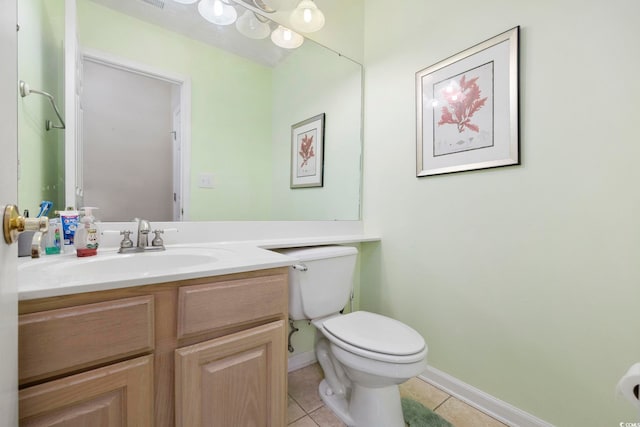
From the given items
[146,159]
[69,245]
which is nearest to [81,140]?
[146,159]

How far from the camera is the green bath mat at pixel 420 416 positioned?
1.19 metres

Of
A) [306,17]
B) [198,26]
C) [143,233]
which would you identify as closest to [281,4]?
[306,17]

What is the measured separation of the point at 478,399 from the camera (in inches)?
50.9

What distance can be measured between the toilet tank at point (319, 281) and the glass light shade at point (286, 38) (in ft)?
3.99

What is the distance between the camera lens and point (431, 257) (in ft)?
4.88

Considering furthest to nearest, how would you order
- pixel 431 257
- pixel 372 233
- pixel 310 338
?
1. pixel 372 233
2. pixel 310 338
3. pixel 431 257

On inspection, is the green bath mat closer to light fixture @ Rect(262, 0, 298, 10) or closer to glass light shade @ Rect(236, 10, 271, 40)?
glass light shade @ Rect(236, 10, 271, 40)

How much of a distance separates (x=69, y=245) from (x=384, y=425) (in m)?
1.40

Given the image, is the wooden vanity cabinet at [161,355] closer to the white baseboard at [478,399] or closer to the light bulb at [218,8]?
the white baseboard at [478,399]

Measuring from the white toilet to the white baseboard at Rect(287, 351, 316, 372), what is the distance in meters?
0.25

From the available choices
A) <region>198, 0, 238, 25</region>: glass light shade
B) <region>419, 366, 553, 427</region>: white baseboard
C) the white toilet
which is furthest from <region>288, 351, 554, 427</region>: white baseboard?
<region>198, 0, 238, 25</region>: glass light shade

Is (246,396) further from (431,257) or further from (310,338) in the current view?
(431,257)

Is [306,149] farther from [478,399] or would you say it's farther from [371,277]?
[478,399]

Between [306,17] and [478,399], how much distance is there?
226 centimetres
